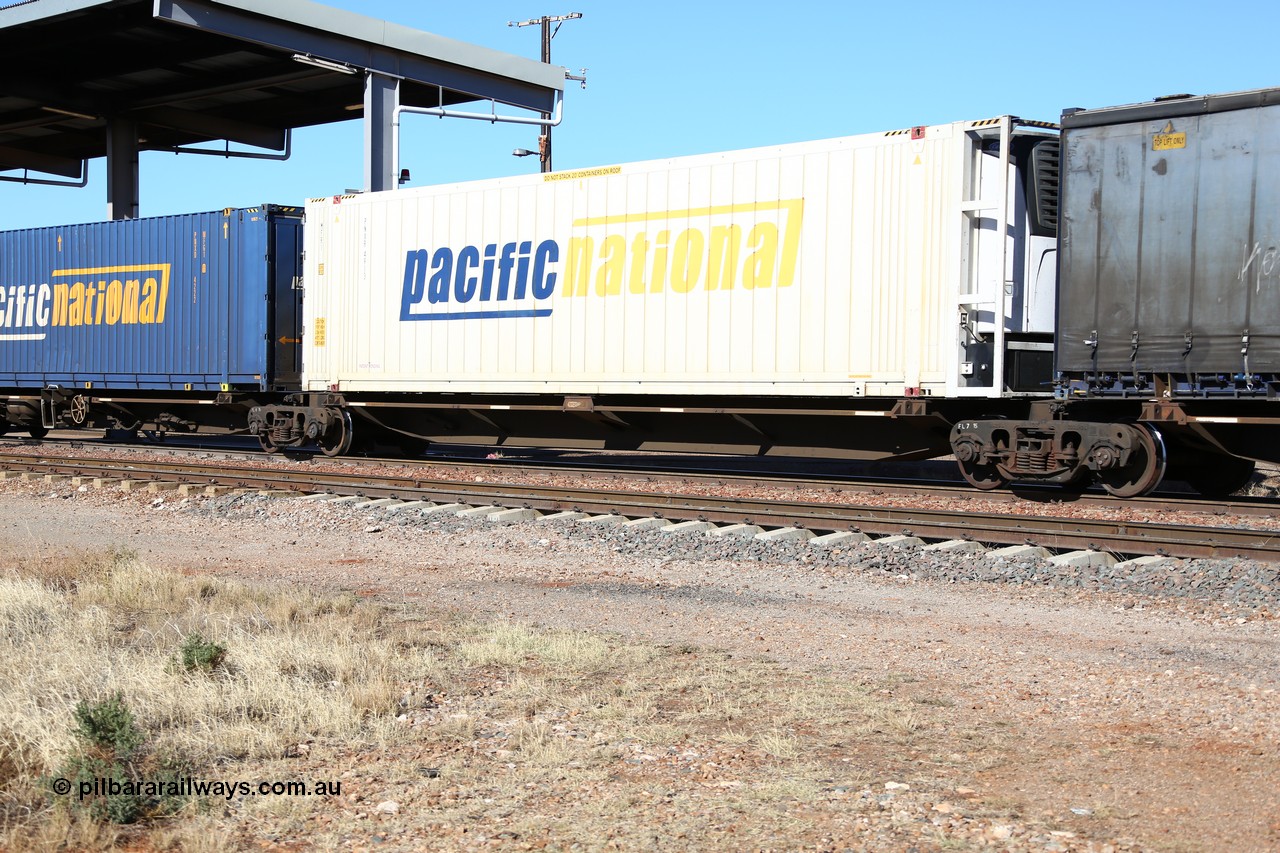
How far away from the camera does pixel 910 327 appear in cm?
1259

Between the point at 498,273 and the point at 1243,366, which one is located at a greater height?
the point at 498,273

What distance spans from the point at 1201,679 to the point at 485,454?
53.9 ft

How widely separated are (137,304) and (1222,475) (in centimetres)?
1667

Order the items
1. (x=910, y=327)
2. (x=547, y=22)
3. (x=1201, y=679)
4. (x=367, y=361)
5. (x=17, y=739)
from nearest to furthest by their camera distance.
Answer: (x=17, y=739)
(x=1201, y=679)
(x=910, y=327)
(x=367, y=361)
(x=547, y=22)

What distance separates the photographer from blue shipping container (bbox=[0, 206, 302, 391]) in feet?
61.4

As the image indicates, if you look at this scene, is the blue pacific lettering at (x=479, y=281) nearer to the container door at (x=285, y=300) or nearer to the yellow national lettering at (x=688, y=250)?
the yellow national lettering at (x=688, y=250)

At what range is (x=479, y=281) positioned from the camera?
1595 cm

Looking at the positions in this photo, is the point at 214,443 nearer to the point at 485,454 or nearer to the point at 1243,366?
the point at 485,454

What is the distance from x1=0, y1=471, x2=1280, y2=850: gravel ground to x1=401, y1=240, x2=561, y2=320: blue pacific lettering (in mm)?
3699

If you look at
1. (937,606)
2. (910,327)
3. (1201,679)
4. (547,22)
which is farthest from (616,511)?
(547,22)

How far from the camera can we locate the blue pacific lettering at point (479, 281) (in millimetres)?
15336

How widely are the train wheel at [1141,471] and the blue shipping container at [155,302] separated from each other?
12.2m

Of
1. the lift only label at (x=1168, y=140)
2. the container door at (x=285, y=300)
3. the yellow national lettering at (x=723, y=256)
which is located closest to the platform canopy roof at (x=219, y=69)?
the container door at (x=285, y=300)

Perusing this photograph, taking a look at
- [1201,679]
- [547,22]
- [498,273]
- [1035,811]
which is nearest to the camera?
[1035,811]
